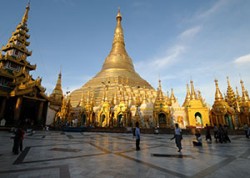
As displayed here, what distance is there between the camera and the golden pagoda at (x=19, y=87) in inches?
849

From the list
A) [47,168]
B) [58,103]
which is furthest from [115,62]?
[47,168]

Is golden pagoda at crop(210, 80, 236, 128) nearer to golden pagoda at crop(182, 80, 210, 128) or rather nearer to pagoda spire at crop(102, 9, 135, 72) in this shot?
golden pagoda at crop(182, 80, 210, 128)

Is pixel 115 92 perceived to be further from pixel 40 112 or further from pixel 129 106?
pixel 40 112

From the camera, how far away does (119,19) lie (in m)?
61.7

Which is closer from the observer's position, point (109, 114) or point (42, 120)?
point (42, 120)

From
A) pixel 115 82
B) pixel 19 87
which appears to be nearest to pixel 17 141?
pixel 19 87

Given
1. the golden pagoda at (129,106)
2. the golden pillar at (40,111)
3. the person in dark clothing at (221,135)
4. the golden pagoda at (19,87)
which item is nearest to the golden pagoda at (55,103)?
the golden pillar at (40,111)

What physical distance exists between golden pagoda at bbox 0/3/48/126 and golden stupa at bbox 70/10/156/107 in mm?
11379

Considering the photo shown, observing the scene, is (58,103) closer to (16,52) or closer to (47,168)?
(16,52)

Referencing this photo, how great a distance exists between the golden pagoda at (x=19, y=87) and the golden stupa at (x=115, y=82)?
11.4 meters

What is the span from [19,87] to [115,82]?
22.3 metres

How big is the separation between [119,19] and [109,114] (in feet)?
149

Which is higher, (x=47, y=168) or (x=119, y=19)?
(x=119, y=19)

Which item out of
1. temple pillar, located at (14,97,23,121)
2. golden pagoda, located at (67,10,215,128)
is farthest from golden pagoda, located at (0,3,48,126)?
golden pagoda, located at (67,10,215,128)
